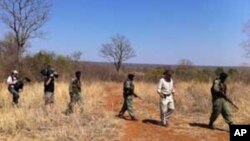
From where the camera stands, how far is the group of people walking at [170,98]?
13031 millimetres

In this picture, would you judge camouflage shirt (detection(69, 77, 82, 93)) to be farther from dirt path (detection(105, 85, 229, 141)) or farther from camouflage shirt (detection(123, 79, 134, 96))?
dirt path (detection(105, 85, 229, 141))

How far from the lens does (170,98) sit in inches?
544

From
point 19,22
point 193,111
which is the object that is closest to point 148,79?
point 19,22

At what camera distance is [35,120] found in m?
13.7

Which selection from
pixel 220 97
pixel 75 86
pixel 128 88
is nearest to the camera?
pixel 220 97

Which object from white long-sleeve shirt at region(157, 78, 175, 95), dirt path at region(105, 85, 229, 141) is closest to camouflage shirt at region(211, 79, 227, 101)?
dirt path at region(105, 85, 229, 141)

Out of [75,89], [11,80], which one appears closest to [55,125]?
[75,89]

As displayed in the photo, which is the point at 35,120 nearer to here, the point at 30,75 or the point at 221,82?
the point at 221,82

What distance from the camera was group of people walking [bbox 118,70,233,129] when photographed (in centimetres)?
1303

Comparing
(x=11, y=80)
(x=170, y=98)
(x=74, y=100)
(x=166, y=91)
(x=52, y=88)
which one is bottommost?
(x=74, y=100)

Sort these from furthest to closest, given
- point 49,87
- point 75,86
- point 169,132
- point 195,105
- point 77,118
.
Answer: point 195,105 < point 49,87 < point 75,86 < point 77,118 < point 169,132

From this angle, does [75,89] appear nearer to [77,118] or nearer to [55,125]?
[77,118]

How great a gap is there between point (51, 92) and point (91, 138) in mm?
5150

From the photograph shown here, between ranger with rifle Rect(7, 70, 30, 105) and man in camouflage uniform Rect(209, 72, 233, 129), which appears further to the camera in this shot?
ranger with rifle Rect(7, 70, 30, 105)
